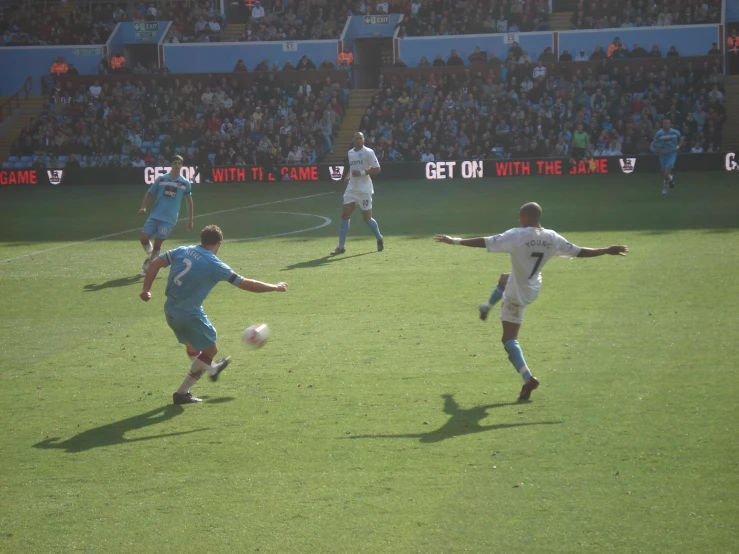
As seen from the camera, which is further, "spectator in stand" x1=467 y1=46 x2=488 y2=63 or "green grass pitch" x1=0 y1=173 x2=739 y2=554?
"spectator in stand" x1=467 y1=46 x2=488 y2=63

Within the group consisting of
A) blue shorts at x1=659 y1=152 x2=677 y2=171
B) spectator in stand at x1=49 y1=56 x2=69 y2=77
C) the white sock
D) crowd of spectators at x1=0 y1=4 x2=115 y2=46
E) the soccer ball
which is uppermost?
crowd of spectators at x1=0 y1=4 x2=115 y2=46

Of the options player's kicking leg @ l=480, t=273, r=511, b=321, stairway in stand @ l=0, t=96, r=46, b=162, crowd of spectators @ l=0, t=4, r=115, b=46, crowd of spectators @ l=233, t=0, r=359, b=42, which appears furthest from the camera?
crowd of spectators @ l=0, t=4, r=115, b=46

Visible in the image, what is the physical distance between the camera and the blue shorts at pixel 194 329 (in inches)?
376

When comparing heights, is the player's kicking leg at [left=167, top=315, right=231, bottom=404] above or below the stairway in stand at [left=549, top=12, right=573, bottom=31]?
below

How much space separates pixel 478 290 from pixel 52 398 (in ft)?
23.7

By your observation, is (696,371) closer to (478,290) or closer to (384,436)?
(384,436)

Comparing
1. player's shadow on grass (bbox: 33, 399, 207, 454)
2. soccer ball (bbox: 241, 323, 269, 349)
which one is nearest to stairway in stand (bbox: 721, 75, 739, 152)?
soccer ball (bbox: 241, 323, 269, 349)

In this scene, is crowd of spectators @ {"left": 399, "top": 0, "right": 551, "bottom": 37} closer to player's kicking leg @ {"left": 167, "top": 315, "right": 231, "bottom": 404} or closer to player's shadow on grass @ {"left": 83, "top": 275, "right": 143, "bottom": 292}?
player's shadow on grass @ {"left": 83, "top": 275, "right": 143, "bottom": 292}

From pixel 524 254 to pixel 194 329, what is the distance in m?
3.31

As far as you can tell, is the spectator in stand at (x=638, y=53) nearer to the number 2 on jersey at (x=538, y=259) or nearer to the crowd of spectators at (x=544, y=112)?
the crowd of spectators at (x=544, y=112)

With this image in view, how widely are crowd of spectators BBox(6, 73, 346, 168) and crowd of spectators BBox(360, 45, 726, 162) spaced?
3.11 m

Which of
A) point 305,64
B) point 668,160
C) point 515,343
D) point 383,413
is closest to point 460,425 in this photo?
point 383,413

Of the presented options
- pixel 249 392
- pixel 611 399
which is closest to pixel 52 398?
pixel 249 392

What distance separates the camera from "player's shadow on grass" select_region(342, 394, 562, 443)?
847 cm
